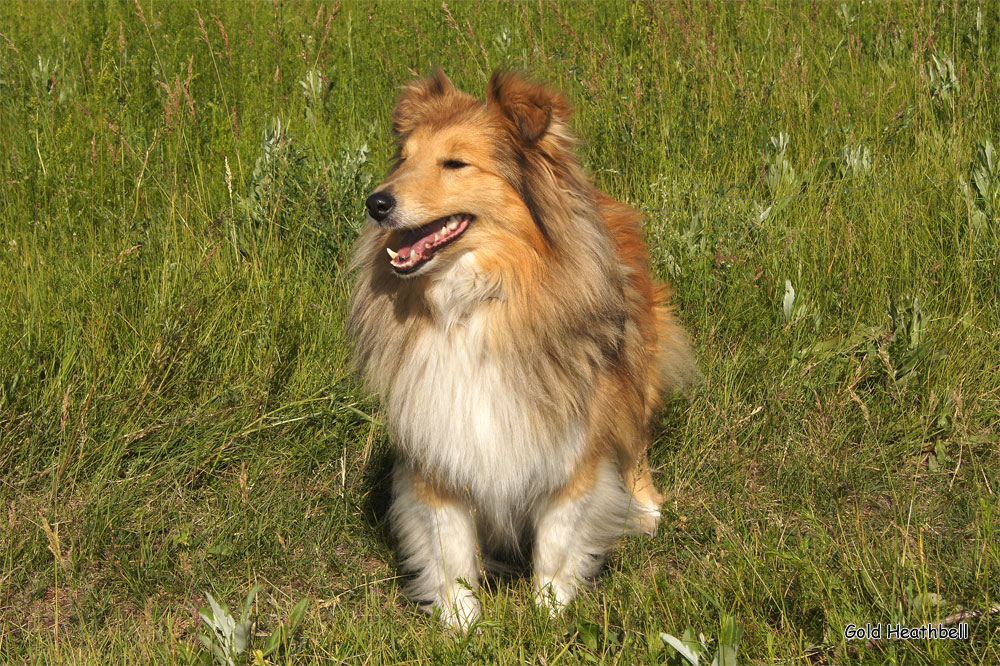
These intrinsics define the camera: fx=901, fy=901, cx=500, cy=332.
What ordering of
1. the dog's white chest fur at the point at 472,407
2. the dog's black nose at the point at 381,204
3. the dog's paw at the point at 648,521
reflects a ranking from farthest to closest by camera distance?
the dog's paw at the point at 648,521, the dog's white chest fur at the point at 472,407, the dog's black nose at the point at 381,204

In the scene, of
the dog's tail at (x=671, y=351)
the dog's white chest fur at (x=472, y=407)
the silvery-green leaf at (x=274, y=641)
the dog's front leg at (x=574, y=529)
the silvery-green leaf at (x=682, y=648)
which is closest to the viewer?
the silvery-green leaf at (x=682, y=648)

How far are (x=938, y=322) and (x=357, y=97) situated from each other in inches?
124

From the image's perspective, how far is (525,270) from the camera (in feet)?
8.62

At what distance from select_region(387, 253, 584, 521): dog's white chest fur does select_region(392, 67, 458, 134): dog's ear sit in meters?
0.57

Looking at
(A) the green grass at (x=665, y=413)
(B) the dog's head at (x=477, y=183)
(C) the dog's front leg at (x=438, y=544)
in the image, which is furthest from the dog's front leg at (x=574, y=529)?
(B) the dog's head at (x=477, y=183)

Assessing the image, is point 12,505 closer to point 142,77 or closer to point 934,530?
point 142,77

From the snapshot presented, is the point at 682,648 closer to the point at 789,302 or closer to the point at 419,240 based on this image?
the point at 419,240

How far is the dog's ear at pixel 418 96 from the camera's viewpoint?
2.89m

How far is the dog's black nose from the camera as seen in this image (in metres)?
2.52

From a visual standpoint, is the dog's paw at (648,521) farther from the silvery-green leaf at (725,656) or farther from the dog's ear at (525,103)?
the dog's ear at (525,103)

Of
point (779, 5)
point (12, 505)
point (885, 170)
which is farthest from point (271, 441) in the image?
point (779, 5)

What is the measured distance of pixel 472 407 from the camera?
268 centimetres

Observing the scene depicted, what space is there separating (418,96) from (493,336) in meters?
0.85

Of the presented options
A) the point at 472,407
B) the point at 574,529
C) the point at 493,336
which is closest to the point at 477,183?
the point at 493,336
